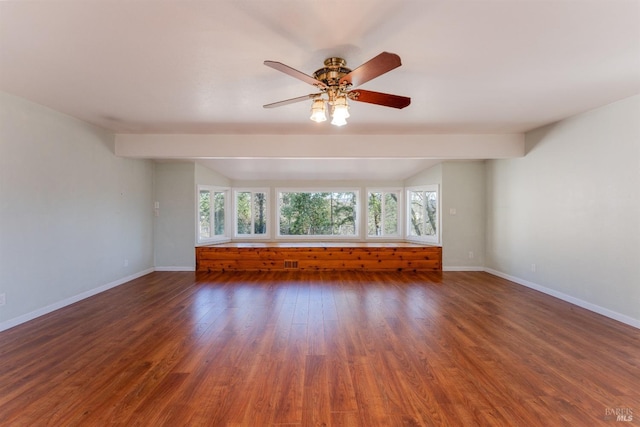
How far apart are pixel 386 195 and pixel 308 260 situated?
2529 mm

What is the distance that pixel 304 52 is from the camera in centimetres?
207

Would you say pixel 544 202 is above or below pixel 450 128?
below

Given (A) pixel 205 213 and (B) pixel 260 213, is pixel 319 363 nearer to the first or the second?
(A) pixel 205 213

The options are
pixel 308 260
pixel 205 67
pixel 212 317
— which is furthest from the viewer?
pixel 308 260

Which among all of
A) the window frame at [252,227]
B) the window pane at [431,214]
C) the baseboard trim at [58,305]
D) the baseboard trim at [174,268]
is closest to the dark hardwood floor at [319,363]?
the baseboard trim at [58,305]

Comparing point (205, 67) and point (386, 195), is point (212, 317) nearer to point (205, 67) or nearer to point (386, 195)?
point (205, 67)

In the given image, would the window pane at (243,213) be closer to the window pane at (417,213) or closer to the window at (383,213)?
the window at (383,213)

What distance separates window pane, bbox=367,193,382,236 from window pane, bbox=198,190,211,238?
3.61m

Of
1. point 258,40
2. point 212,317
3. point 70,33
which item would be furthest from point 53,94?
point 212,317

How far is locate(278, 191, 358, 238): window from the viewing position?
6.82 meters

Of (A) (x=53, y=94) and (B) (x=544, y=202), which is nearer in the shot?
(A) (x=53, y=94)

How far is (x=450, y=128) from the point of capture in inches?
159

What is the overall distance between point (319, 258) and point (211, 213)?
100 inches

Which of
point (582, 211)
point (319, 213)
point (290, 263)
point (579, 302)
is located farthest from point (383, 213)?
point (579, 302)
